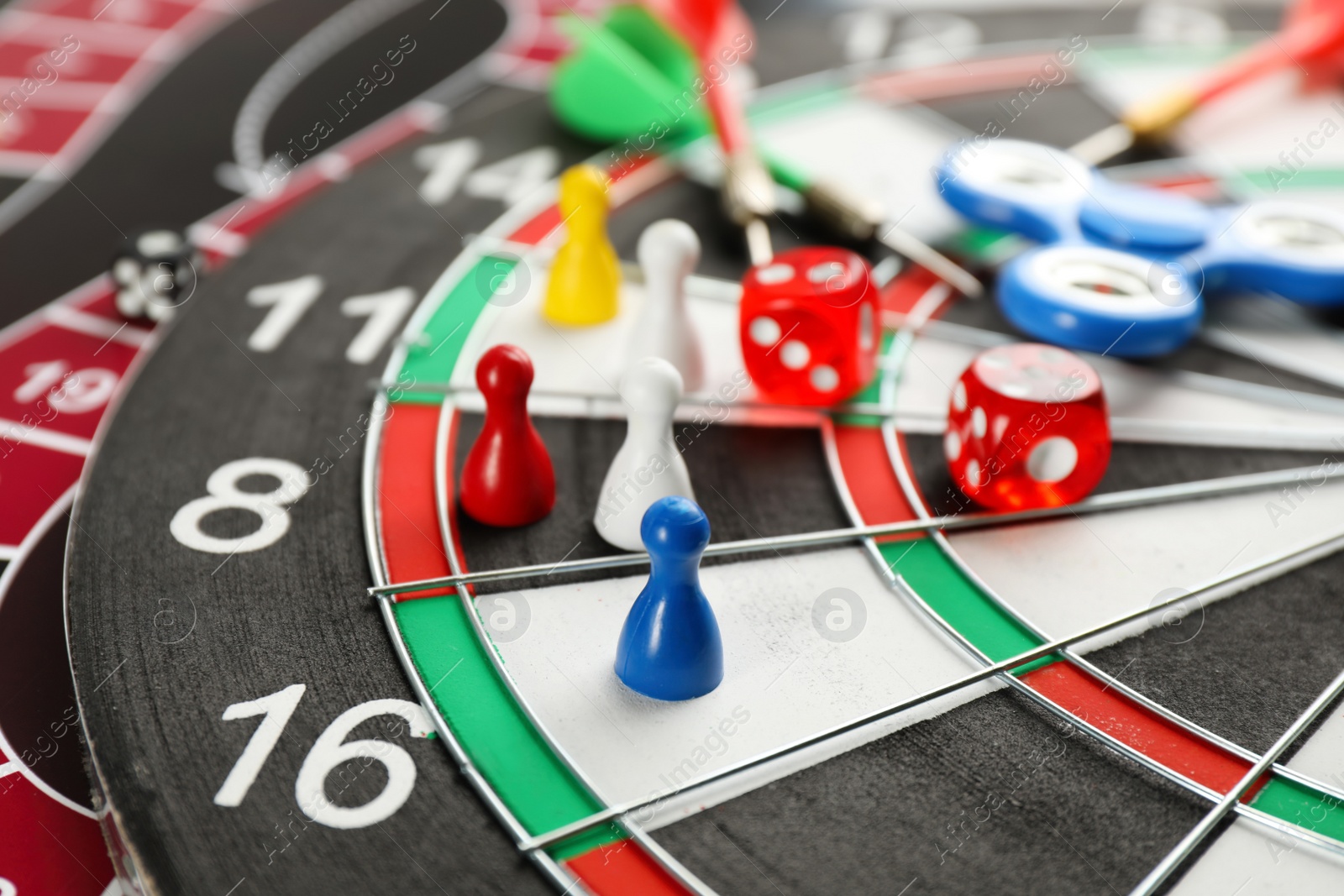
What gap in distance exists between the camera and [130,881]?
1.04 metres

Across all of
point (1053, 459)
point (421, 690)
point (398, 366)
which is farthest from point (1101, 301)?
point (421, 690)

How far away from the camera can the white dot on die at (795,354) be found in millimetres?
1506

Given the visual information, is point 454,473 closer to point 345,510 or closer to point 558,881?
point 345,510

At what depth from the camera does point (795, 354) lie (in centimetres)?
151

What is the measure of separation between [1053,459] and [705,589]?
0.43 m

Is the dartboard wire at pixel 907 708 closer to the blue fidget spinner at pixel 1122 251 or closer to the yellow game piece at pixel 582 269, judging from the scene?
the blue fidget spinner at pixel 1122 251

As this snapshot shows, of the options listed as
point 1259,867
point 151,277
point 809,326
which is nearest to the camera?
point 1259,867

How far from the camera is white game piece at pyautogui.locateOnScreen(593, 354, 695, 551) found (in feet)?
4.16

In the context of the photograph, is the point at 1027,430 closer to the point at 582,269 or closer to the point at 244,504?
the point at 582,269

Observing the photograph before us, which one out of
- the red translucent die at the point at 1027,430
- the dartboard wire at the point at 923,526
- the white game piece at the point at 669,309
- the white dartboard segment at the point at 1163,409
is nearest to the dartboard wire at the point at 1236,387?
the white dartboard segment at the point at 1163,409

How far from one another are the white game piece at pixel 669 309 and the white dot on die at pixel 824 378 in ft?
0.51

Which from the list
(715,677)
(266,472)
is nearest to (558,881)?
(715,677)

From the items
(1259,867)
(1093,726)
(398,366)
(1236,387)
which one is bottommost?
(1259,867)

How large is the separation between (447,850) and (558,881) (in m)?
0.10
